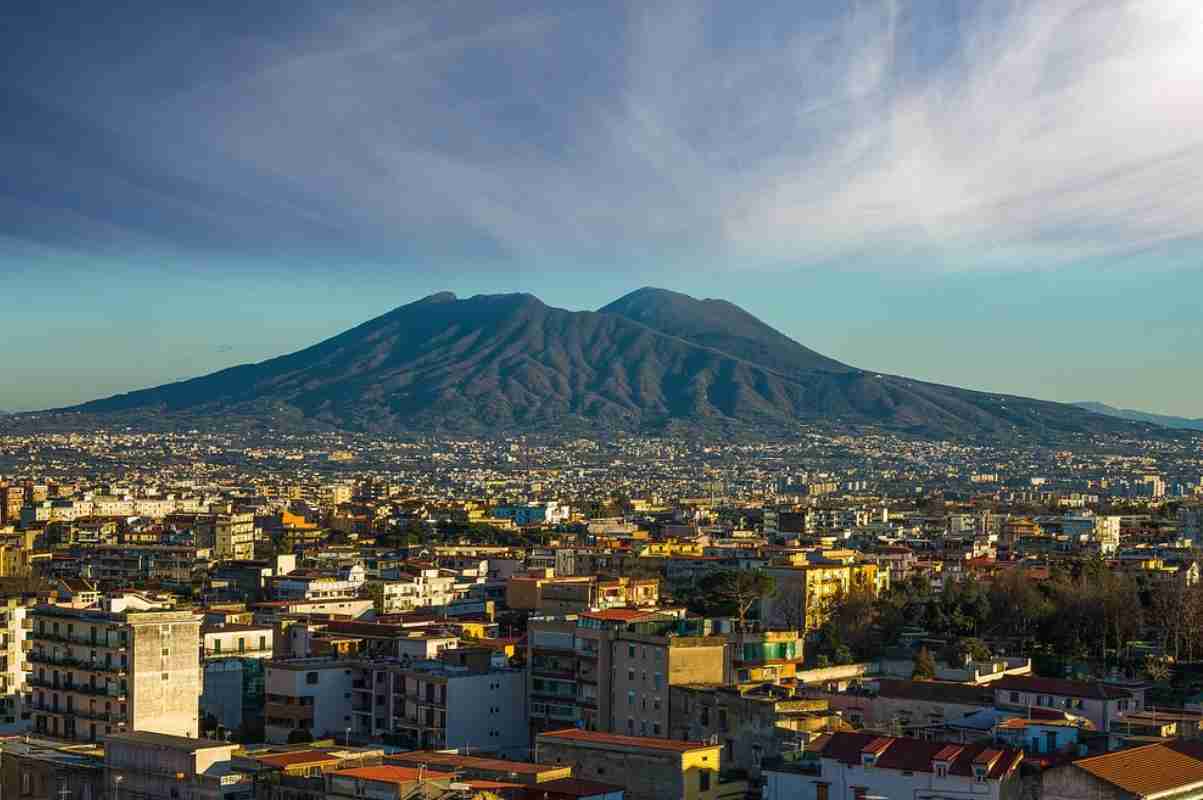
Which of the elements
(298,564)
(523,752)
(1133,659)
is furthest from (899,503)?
(523,752)

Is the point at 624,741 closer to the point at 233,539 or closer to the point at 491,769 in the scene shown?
the point at 491,769

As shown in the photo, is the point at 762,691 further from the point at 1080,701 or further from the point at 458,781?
the point at 458,781

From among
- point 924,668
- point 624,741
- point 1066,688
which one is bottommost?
point 624,741

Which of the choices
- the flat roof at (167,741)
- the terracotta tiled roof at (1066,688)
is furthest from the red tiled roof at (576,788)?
the terracotta tiled roof at (1066,688)

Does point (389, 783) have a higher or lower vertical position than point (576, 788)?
higher

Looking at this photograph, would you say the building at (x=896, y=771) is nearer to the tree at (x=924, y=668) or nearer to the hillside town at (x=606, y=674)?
the hillside town at (x=606, y=674)

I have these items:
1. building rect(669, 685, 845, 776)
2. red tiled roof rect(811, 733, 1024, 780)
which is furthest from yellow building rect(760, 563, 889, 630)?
red tiled roof rect(811, 733, 1024, 780)

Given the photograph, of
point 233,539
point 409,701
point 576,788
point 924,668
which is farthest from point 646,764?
point 233,539
